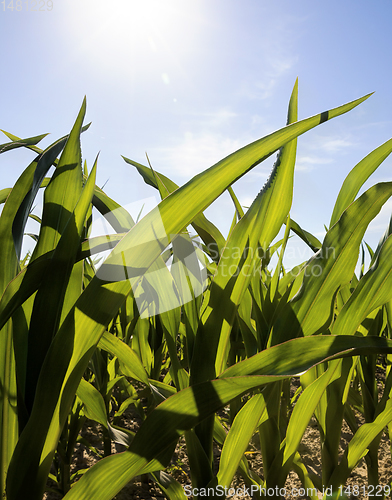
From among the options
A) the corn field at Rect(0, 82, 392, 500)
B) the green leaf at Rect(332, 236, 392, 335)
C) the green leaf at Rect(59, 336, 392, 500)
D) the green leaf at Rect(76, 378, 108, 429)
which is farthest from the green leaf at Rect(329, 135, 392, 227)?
the green leaf at Rect(76, 378, 108, 429)

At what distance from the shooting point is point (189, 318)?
1.48 feet

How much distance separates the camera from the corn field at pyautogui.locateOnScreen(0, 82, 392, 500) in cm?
27

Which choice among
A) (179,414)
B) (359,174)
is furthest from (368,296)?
(179,414)

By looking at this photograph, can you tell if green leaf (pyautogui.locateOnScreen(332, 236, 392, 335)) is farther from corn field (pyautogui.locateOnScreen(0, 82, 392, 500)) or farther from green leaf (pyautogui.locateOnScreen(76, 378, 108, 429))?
green leaf (pyautogui.locateOnScreen(76, 378, 108, 429))

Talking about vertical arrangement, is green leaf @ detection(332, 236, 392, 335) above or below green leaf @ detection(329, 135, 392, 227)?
below

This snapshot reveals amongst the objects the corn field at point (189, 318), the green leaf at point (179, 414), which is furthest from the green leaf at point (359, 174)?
the green leaf at point (179, 414)

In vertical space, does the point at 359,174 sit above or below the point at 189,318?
above

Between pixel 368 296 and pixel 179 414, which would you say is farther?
pixel 368 296

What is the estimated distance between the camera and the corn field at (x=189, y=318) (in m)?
0.27

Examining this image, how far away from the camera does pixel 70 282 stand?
37cm

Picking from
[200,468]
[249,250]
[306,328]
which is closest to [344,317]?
[306,328]

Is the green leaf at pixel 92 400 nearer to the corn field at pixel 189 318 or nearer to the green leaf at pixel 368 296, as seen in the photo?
the corn field at pixel 189 318

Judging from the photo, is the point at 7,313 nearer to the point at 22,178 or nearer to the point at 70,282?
the point at 70,282

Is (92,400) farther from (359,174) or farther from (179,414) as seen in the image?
(359,174)
